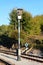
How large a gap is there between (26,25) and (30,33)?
7.41 feet

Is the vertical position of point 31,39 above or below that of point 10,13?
below

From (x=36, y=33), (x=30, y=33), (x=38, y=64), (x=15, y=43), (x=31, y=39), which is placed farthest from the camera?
(x=36, y=33)

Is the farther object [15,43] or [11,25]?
[11,25]

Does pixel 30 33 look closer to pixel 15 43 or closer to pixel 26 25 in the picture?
pixel 26 25

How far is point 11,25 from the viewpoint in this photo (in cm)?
6862

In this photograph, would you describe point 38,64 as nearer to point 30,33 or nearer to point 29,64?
point 29,64

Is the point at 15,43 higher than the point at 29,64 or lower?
lower

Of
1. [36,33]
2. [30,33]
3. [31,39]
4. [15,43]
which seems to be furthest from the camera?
[36,33]

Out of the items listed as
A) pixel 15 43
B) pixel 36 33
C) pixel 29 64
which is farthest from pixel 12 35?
pixel 29 64

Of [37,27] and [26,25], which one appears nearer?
[26,25]

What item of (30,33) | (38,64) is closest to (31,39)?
(30,33)

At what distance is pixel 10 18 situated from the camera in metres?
69.1

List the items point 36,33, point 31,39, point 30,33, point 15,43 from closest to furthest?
1. point 15,43
2. point 31,39
3. point 30,33
4. point 36,33

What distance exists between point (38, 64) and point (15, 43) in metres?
37.8
